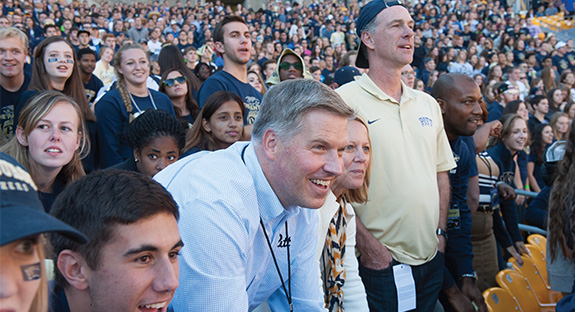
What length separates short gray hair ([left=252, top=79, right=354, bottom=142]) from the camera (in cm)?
184

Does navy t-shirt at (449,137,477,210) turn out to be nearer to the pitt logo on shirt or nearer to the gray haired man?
the pitt logo on shirt

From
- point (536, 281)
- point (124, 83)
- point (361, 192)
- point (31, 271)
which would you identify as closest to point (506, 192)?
point (536, 281)

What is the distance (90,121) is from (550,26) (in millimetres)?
24899

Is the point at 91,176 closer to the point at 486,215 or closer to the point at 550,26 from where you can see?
the point at 486,215

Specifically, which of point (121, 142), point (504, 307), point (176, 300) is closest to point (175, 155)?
point (121, 142)

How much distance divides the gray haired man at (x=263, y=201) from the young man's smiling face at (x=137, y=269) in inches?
7.0

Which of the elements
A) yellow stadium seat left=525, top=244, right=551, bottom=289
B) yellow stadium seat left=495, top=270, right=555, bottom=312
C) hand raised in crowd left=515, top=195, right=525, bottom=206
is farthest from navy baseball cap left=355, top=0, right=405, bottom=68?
hand raised in crowd left=515, top=195, right=525, bottom=206

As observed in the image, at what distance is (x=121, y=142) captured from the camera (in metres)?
3.83

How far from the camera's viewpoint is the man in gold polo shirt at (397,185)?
2.85 metres

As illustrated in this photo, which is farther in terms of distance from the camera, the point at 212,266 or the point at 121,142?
the point at 121,142

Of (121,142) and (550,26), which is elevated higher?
(121,142)

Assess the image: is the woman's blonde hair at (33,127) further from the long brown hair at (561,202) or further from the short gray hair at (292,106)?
the long brown hair at (561,202)

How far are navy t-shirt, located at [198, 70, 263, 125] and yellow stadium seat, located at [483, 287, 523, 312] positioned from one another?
1.97m

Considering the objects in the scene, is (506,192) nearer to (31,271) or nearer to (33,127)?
(33,127)
